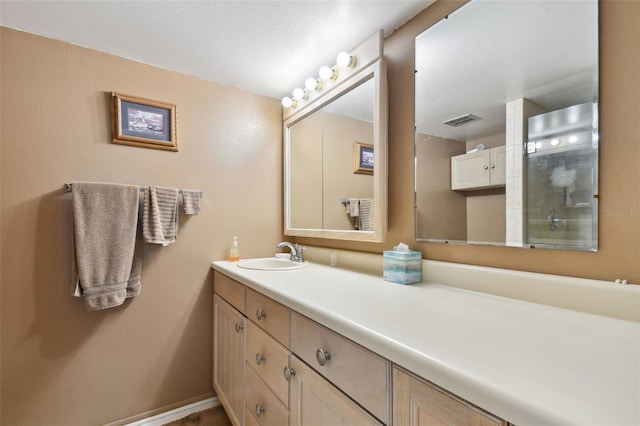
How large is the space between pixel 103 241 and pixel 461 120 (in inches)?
68.2

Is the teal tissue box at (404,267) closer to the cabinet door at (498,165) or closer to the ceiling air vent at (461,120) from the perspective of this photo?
the cabinet door at (498,165)

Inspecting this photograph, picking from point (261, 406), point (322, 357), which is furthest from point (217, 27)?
point (261, 406)

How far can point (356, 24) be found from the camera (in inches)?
52.1

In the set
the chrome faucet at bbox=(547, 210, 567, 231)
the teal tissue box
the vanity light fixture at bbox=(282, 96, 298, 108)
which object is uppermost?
the vanity light fixture at bbox=(282, 96, 298, 108)

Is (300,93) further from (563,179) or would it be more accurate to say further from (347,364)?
(347,364)

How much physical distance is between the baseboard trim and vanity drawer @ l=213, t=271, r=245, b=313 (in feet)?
2.20

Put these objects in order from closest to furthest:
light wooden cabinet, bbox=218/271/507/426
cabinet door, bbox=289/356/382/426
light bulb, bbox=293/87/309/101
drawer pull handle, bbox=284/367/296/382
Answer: light wooden cabinet, bbox=218/271/507/426, cabinet door, bbox=289/356/382/426, drawer pull handle, bbox=284/367/296/382, light bulb, bbox=293/87/309/101

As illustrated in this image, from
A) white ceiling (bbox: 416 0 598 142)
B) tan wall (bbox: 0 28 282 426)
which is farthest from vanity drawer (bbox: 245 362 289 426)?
white ceiling (bbox: 416 0 598 142)

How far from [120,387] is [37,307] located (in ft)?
1.93

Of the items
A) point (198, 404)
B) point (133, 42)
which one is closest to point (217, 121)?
point (133, 42)

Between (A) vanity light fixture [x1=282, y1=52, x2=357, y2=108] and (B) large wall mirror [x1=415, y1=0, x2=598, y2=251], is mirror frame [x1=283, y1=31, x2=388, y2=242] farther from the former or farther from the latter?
(B) large wall mirror [x1=415, y1=0, x2=598, y2=251]

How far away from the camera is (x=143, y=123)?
1599 mm

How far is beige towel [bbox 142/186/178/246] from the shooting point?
1.52 m

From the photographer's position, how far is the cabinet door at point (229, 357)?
54.4 inches
